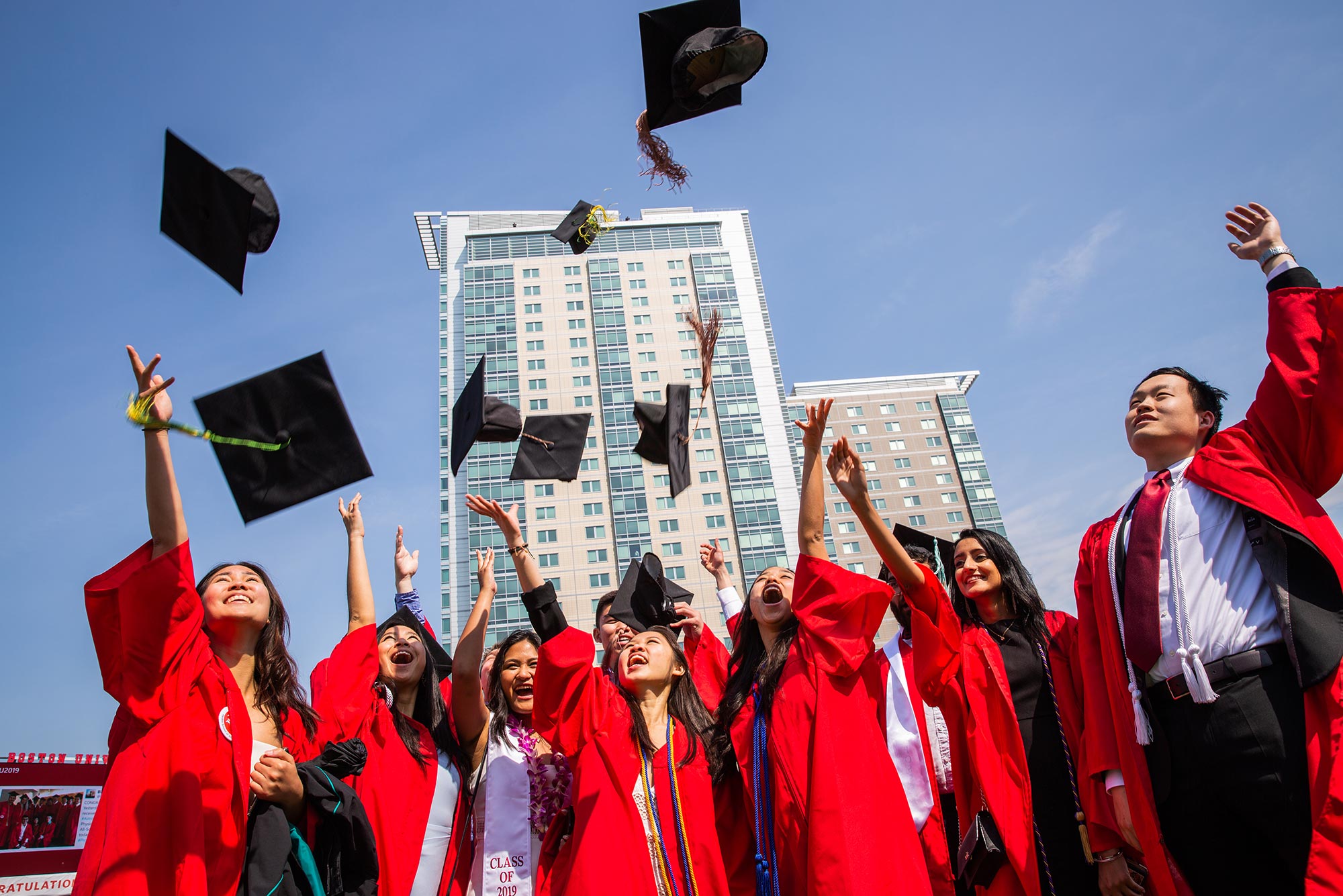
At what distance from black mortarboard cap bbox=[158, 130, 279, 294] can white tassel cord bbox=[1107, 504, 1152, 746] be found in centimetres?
441

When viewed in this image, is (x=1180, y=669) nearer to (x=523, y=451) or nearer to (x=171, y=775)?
(x=171, y=775)

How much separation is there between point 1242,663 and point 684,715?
1997 millimetres

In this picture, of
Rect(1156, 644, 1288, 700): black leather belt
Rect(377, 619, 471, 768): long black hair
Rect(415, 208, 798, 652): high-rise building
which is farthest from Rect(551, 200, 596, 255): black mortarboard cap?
Rect(415, 208, 798, 652): high-rise building

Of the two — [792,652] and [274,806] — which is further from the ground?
[792,652]

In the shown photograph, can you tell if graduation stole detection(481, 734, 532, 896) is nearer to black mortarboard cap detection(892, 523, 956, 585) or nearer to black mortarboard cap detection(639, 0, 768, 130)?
black mortarboard cap detection(892, 523, 956, 585)

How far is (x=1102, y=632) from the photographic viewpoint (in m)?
2.79

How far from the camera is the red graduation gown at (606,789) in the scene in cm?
277

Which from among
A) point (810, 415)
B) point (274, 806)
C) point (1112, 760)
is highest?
point (810, 415)

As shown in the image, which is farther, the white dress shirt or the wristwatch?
the wristwatch

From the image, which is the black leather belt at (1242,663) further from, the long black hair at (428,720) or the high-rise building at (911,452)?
the high-rise building at (911,452)

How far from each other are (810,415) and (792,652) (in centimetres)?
96

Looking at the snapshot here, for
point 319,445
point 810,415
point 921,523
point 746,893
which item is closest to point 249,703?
point 319,445

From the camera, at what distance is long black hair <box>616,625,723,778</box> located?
3.20 meters

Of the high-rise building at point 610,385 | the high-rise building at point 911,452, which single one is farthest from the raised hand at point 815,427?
the high-rise building at point 911,452
